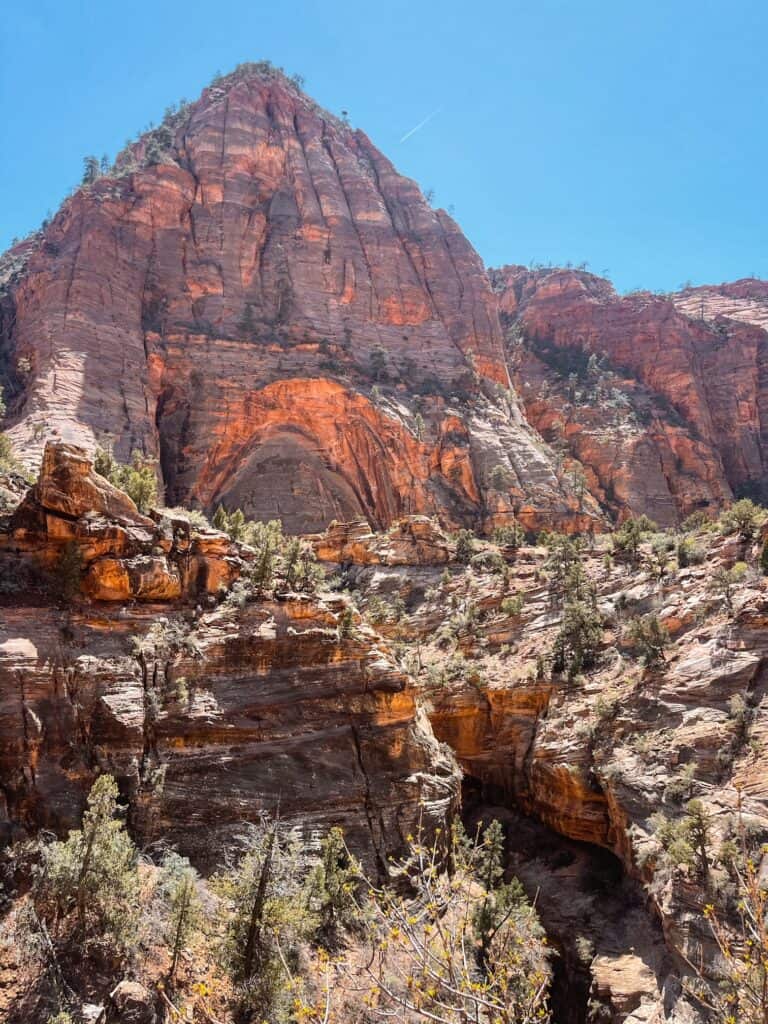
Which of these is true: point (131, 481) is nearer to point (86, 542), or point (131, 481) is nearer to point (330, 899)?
point (86, 542)

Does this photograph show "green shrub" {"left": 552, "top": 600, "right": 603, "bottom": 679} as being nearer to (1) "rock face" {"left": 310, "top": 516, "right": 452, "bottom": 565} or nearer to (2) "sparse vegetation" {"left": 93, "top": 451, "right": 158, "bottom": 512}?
(1) "rock face" {"left": 310, "top": 516, "right": 452, "bottom": 565}

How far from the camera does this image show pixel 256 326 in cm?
6275

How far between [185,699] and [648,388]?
78.2 meters

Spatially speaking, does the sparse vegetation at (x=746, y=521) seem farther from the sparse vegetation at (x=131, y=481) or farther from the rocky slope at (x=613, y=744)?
the sparse vegetation at (x=131, y=481)

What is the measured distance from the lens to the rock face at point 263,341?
5459 centimetres

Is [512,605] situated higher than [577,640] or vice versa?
[512,605]

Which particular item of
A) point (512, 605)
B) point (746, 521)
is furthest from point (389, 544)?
point (746, 521)

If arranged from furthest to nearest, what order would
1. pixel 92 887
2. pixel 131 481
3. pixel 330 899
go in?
pixel 131 481 < pixel 330 899 < pixel 92 887

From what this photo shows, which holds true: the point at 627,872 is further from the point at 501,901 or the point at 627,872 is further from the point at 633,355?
the point at 633,355

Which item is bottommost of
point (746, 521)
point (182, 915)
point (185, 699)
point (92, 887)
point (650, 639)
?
point (182, 915)

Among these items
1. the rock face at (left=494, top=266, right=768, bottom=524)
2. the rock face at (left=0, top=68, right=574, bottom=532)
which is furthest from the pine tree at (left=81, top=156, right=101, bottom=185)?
the rock face at (left=494, top=266, right=768, bottom=524)

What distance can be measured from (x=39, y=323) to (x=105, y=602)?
4250 centimetres

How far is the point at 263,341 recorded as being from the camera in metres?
61.4

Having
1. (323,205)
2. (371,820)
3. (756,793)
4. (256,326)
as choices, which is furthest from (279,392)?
(756,793)
